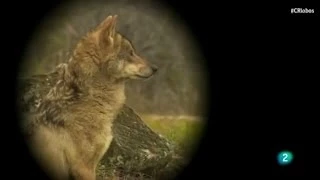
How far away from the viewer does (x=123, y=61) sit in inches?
115

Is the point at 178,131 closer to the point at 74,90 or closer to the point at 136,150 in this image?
the point at 136,150

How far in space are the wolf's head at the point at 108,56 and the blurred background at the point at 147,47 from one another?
0.10ft

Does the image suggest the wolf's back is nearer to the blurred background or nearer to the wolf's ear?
the blurred background

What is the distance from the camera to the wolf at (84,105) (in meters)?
2.94

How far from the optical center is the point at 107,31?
9.57 ft

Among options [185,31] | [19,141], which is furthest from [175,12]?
[19,141]

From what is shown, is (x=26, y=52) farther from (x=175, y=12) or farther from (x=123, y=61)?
(x=175, y=12)

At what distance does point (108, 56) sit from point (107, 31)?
95 mm

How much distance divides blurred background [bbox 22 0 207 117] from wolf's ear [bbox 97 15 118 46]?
0.04 metres

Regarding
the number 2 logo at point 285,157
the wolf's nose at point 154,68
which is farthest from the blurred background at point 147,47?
the number 2 logo at point 285,157

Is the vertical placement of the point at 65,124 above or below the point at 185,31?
below

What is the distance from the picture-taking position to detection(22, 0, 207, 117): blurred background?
2.96m

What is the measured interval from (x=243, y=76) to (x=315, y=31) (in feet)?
1.09

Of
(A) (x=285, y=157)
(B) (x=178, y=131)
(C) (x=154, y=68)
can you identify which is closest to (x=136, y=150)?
(B) (x=178, y=131)
